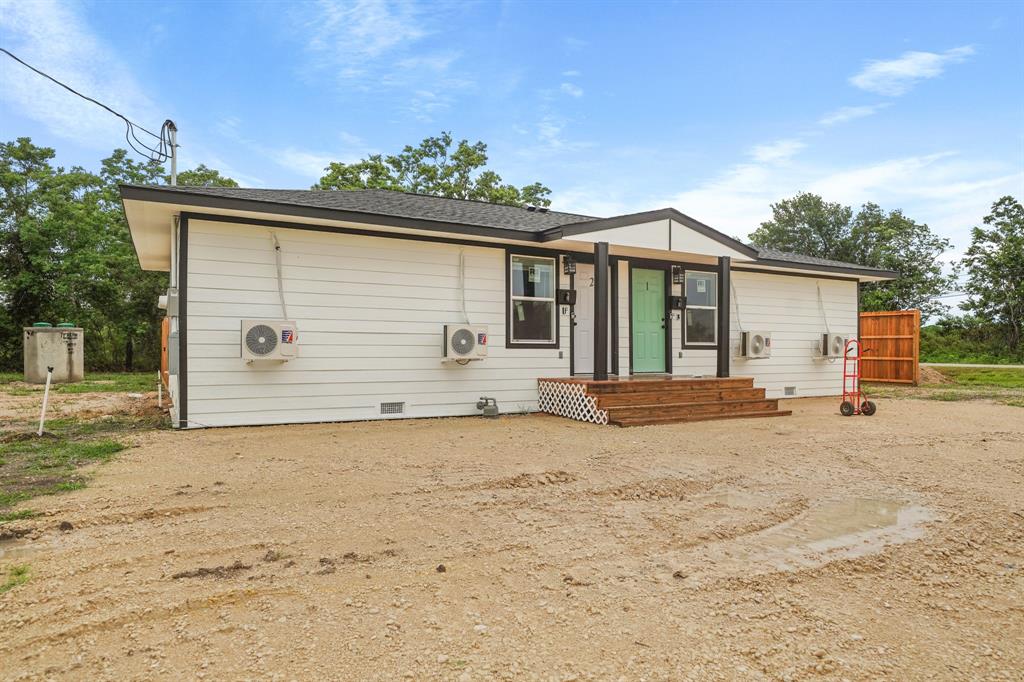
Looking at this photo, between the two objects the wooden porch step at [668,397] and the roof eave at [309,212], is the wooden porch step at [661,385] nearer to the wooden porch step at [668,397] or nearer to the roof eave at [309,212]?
the wooden porch step at [668,397]

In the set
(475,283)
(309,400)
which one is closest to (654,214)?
(475,283)

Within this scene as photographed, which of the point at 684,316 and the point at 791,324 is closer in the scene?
the point at 684,316

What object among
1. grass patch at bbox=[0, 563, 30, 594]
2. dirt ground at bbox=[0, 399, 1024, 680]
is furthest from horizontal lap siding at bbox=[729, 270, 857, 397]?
grass patch at bbox=[0, 563, 30, 594]

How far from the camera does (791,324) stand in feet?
37.5

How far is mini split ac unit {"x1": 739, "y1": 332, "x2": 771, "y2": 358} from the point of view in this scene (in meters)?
10.5

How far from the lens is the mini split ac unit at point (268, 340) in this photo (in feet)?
21.9

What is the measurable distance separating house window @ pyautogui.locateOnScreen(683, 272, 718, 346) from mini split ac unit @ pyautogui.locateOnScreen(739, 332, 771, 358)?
0.55 meters

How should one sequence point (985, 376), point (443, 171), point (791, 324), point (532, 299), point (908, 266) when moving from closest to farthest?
point (532, 299), point (791, 324), point (985, 376), point (443, 171), point (908, 266)

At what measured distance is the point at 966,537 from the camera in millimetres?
3037

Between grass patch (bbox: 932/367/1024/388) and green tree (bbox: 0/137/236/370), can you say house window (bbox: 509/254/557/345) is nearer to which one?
grass patch (bbox: 932/367/1024/388)

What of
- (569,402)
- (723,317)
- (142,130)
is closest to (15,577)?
(569,402)

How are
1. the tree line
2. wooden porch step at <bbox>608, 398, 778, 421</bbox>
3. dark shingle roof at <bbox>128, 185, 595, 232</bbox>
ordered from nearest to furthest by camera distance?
dark shingle roof at <bbox>128, 185, 595, 232</bbox>, wooden porch step at <bbox>608, 398, 778, 421</bbox>, the tree line

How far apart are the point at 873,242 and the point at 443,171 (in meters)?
Result: 21.6

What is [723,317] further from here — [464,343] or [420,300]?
[420,300]
